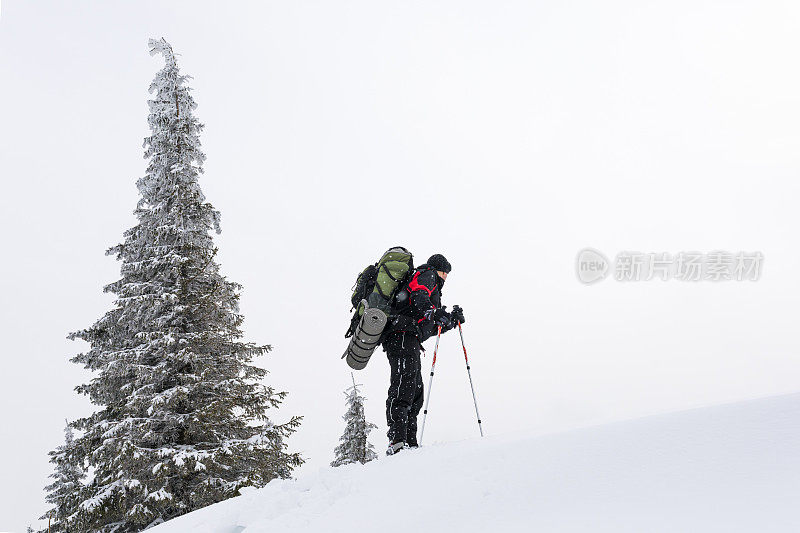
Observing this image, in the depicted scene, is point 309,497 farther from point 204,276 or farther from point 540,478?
point 204,276

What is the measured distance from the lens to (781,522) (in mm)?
2736

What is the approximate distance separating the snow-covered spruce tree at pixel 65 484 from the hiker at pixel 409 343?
8753 mm

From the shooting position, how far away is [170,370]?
1224cm

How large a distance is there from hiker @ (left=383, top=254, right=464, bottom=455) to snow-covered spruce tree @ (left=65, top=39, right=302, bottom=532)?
5.44m

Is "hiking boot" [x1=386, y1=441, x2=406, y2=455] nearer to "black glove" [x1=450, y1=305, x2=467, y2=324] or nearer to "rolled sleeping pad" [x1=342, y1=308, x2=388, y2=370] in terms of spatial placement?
"rolled sleeping pad" [x1=342, y1=308, x2=388, y2=370]

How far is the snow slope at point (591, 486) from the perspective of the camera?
3.11 meters

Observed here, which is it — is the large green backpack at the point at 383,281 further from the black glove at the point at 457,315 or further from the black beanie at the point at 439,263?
the black glove at the point at 457,315

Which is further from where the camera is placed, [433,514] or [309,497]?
[309,497]

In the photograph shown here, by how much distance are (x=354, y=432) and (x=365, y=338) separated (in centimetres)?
1791

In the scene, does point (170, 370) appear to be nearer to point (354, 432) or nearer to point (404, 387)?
point (404, 387)

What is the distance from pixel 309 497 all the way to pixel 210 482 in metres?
6.43

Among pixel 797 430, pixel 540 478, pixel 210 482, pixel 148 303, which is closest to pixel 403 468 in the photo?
pixel 540 478

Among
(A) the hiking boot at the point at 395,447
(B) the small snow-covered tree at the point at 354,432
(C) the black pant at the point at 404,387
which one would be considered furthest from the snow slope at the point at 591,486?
(B) the small snow-covered tree at the point at 354,432

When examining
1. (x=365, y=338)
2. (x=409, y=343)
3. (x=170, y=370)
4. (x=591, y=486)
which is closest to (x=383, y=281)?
(x=365, y=338)
